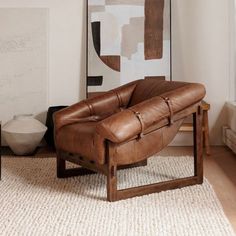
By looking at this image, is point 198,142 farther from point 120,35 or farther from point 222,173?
point 120,35

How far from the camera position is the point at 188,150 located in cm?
435

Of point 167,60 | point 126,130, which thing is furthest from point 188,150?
point 126,130

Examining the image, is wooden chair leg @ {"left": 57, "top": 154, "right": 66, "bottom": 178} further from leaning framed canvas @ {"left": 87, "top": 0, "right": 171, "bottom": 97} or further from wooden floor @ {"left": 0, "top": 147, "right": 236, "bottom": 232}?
leaning framed canvas @ {"left": 87, "top": 0, "right": 171, "bottom": 97}

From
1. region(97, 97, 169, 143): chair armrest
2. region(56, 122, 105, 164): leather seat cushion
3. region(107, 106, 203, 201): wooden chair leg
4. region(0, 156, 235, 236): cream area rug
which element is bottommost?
region(0, 156, 235, 236): cream area rug

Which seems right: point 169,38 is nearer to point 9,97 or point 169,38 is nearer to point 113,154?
point 9,97

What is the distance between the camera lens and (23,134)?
397cm

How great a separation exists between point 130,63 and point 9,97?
4.25 ft

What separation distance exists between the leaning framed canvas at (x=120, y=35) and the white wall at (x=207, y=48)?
0.61 feet

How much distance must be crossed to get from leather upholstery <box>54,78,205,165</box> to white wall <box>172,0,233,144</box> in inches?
54.2

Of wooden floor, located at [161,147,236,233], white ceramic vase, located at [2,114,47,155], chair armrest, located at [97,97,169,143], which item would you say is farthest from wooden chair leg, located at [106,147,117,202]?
white ceramic vase, located at [2,114,47,155]

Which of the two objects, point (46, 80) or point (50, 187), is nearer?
point (50, 187)

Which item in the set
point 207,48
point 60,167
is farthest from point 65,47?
point 60,167

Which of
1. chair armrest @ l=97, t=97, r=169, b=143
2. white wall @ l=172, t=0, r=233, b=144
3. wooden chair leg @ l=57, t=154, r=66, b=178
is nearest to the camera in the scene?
chair armrest @ l=97, t=97, r=169, b=143

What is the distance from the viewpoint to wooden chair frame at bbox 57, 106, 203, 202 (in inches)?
102
